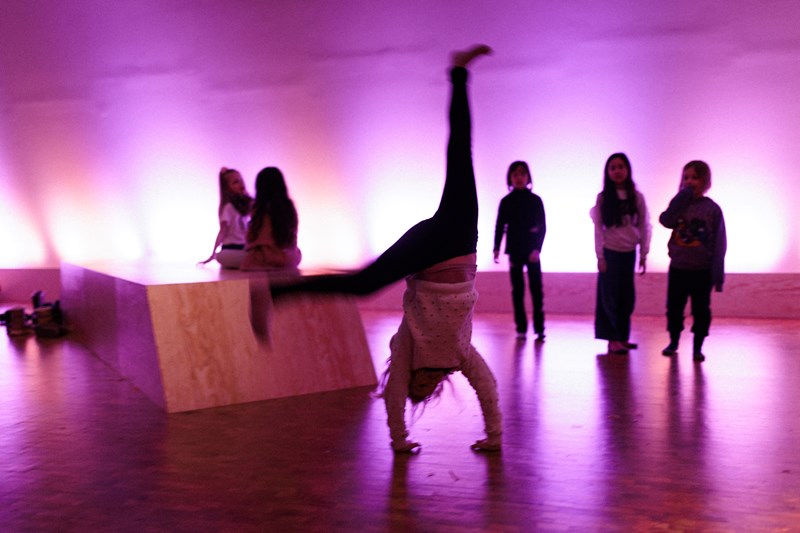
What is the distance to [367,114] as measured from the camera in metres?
9.00

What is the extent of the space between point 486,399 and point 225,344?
65.8 inches

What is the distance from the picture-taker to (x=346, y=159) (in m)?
9.21

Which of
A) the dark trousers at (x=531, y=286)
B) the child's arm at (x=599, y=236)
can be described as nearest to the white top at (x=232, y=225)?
the dark trousers at (x=531, y=286)

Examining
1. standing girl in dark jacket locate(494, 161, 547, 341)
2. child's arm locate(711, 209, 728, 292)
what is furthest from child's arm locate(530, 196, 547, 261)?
child's arm locate(711, 209, 728, 292)

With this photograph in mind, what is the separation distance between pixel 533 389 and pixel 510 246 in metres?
2.06

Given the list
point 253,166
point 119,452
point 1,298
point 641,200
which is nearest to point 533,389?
point 641,200

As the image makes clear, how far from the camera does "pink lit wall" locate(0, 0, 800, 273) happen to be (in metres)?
7.85

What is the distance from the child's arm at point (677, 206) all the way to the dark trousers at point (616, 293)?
0.33 m

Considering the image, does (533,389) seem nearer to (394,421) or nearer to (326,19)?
(394,421)

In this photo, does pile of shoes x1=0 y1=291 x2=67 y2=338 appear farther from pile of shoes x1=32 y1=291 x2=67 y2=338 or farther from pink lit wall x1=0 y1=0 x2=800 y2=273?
pink lit wall x1=0 y1=0 x2=800 y2=273

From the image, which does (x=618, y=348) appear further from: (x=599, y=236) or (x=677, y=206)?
(x=677, y=206)

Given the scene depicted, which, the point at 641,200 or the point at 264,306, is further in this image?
the point at 641,200

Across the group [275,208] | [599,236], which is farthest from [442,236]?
[599,236]

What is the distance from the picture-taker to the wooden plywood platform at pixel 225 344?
4.35 metres
